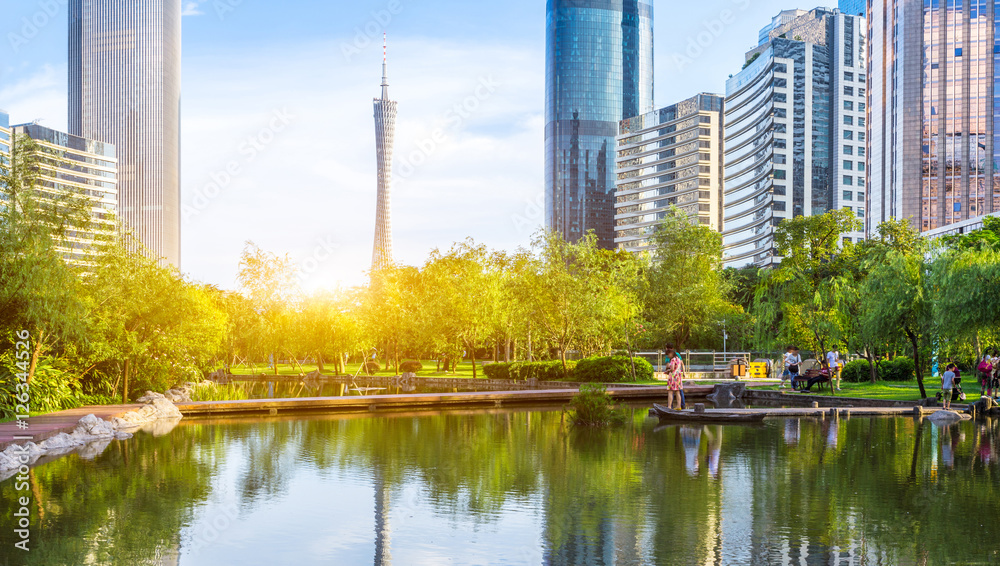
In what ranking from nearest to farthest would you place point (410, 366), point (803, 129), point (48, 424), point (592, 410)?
point (48, 424), point (592, 410), point (410, 366), point (803, 129)

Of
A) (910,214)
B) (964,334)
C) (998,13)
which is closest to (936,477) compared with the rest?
(964,334)

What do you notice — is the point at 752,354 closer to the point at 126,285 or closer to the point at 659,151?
the point at 126,285

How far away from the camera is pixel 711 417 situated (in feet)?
73.2

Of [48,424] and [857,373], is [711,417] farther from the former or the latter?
[857,373]

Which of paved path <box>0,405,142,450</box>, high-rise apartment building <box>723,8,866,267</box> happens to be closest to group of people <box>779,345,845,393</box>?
paved path <box>0,405,142,450</box>

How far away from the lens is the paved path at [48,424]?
16469 mm

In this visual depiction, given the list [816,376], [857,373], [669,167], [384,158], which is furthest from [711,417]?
[669,167]

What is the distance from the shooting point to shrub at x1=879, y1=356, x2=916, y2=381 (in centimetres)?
3800

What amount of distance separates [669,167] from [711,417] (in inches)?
6449

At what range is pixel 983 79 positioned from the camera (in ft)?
399

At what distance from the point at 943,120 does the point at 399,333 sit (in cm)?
10061

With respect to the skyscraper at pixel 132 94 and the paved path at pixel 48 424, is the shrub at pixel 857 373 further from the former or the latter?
the skyscraper at pixel 132 94

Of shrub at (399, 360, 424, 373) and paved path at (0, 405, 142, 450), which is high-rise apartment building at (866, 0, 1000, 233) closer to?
shrub at (399, 360, 424, 373)

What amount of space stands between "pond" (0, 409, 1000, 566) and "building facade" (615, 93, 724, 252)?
147611 millimetres
